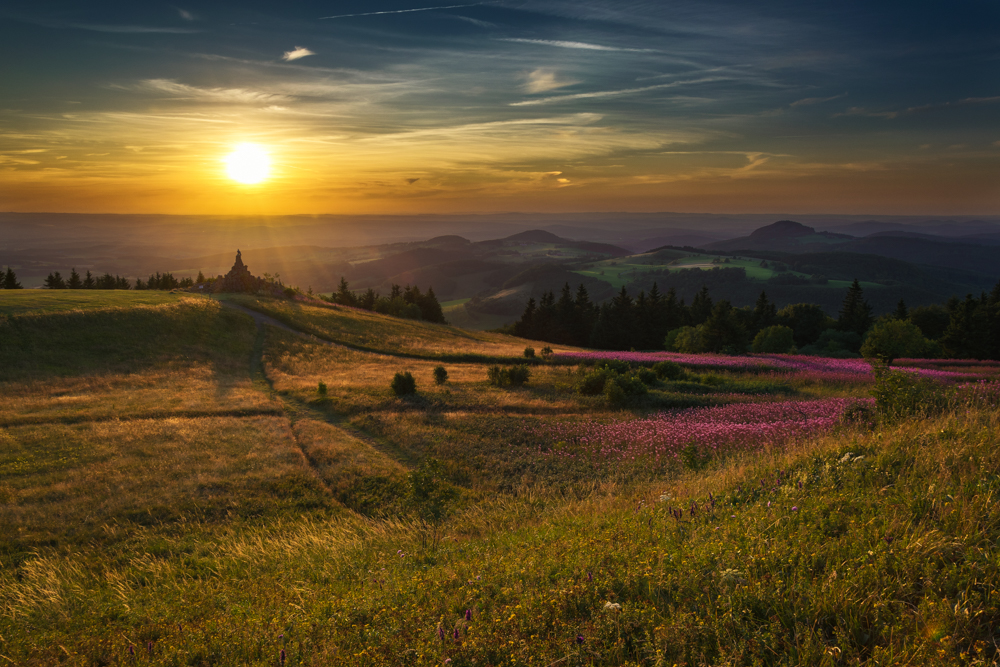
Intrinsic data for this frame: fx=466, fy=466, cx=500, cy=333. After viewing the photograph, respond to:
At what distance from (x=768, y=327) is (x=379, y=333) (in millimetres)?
62027

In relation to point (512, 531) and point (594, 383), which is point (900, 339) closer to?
point (594, 383)

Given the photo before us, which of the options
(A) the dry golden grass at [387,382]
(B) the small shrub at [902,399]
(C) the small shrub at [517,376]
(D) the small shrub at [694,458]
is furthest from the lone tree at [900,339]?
(D) the small shrub at [694,458]

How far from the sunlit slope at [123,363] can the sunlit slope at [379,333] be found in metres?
8.13

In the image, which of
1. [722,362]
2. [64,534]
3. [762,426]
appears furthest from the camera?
[722,362]

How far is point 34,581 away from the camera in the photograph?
8.38 meters

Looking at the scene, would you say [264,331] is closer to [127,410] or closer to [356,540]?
[127,410]

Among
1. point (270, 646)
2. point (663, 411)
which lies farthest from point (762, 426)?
point (270, 646)

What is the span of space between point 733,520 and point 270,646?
587 cm

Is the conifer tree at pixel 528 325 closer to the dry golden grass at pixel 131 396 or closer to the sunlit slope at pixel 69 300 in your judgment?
the sunlit slope at pixel 69 300

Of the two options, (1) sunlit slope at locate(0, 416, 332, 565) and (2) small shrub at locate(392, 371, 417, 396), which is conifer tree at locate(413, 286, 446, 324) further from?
(1) sunlit slope at locate(0, 416, 332, 565)

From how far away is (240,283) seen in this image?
68188 millimetres

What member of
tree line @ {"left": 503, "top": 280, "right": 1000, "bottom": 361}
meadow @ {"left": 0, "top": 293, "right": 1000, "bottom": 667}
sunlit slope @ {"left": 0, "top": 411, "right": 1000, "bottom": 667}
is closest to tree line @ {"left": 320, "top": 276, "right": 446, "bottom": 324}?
tree line @ {"left": 503, "top": 280, "right": 1000, "bottom": 361}

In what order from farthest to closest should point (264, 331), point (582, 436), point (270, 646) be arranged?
point (264, 331)
point (582, 436)
point (270, 646)

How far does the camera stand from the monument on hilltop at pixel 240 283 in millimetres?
67562
